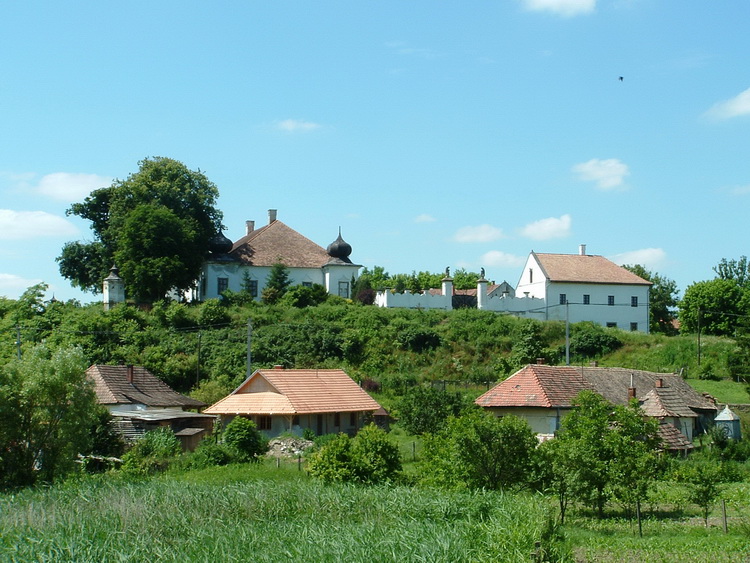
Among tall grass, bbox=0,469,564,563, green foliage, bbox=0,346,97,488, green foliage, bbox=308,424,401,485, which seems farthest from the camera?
green foliage, bbox=0,346,97,488

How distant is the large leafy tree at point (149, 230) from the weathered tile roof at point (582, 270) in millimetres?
23887

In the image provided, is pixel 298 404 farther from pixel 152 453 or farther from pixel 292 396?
pixel 152 453

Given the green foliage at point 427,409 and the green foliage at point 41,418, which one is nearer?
the green foliage at point 41,418

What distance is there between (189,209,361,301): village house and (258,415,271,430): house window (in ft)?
69.2

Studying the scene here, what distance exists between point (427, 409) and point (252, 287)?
2547 cm

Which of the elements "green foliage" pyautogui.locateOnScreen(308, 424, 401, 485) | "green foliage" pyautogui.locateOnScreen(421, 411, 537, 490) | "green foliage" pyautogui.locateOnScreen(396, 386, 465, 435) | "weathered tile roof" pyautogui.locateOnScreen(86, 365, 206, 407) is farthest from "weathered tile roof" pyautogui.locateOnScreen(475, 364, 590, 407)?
"weathered tile roof" pyautogui.locateOnScreen(86, 365, 206, 407)

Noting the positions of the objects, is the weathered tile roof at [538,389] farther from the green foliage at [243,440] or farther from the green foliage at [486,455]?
the green foliage at [486,455]

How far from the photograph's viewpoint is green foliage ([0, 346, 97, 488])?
23.9 metres

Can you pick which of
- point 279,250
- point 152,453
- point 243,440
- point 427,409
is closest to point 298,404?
point 427,409

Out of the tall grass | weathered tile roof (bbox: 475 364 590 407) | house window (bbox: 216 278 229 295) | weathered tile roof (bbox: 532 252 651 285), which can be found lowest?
the tall grass

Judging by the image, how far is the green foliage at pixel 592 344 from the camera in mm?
49281

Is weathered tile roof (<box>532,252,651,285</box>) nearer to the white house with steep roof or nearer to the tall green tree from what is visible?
the white house with steep roof

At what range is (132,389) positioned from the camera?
38.1 meters

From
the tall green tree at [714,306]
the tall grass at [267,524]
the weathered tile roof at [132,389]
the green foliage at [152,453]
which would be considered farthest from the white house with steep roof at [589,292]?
the tall grass at [267,524]
